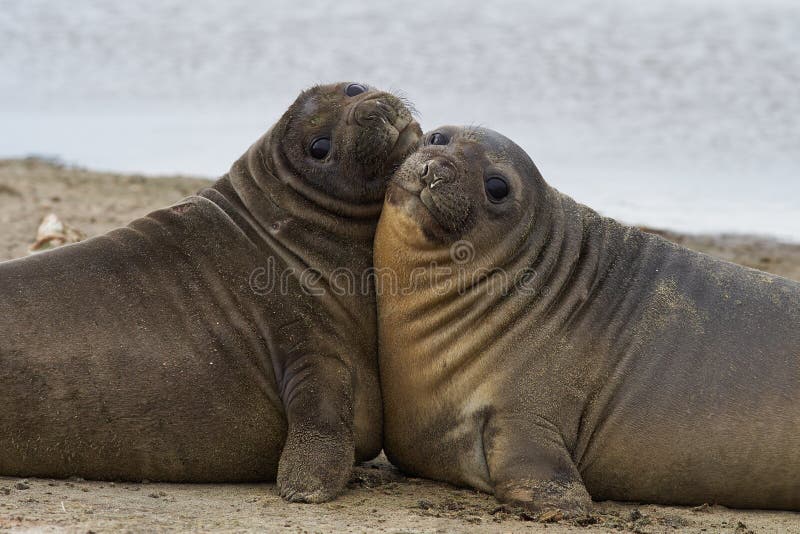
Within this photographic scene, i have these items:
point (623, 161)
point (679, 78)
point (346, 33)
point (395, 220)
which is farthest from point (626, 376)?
point (346, 33)

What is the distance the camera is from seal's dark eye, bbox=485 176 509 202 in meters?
5.36

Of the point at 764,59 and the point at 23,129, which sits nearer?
the point at 23,129

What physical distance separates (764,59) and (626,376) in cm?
1455

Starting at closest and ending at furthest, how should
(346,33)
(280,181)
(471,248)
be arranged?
(471,248)
(280,181)
(346,33)

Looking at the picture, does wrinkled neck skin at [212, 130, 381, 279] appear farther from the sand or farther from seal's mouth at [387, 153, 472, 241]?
the sand

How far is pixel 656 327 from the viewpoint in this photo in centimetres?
526

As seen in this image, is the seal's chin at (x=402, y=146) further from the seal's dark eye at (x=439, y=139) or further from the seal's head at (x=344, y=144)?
the seal's dark eye at (x=439, y=139)

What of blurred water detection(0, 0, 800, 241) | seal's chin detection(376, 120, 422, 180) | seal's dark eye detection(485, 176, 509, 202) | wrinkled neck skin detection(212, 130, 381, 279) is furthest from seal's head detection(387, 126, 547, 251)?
blurred water detection(0, 0, 800, 241)

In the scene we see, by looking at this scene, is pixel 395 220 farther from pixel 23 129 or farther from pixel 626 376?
pixel 23 129

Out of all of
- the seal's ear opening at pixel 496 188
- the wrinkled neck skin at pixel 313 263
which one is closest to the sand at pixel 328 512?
the wrinkled neck skin at pixel 313 263

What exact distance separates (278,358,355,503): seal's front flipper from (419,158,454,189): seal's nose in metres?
0.88

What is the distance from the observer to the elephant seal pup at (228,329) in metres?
4.98

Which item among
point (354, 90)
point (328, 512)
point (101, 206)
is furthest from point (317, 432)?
point (101, 206)

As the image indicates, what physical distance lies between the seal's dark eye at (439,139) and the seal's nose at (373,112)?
27 centimetres
